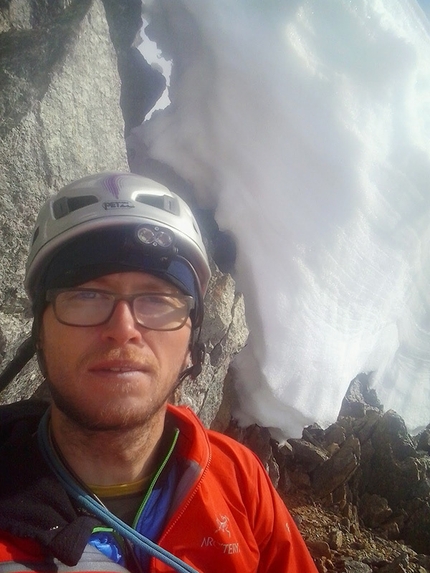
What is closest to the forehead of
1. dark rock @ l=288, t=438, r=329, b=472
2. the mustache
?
the mustache

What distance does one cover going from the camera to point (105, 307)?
154 centimetres

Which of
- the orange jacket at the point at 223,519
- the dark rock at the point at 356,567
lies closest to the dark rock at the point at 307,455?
the dark rock at the point at 356,567

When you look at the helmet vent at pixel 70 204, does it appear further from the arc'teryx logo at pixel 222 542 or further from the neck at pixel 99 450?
the arc'teryx logo at pixel 222 542

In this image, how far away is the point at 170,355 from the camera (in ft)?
5.27

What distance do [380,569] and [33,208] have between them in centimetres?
649

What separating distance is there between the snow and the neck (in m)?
4.10

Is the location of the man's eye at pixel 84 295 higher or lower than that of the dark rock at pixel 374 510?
higher

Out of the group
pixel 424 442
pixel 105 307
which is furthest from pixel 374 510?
pixel 105 307

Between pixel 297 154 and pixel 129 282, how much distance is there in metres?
5.08

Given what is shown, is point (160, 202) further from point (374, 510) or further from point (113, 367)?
point (374, 510)

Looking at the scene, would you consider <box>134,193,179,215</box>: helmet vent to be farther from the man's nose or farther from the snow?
the snow

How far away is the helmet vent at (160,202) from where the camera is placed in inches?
80.4

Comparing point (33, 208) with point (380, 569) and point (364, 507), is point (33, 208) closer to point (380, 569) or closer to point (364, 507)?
point (380, 569)

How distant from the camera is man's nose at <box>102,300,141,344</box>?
145cm
